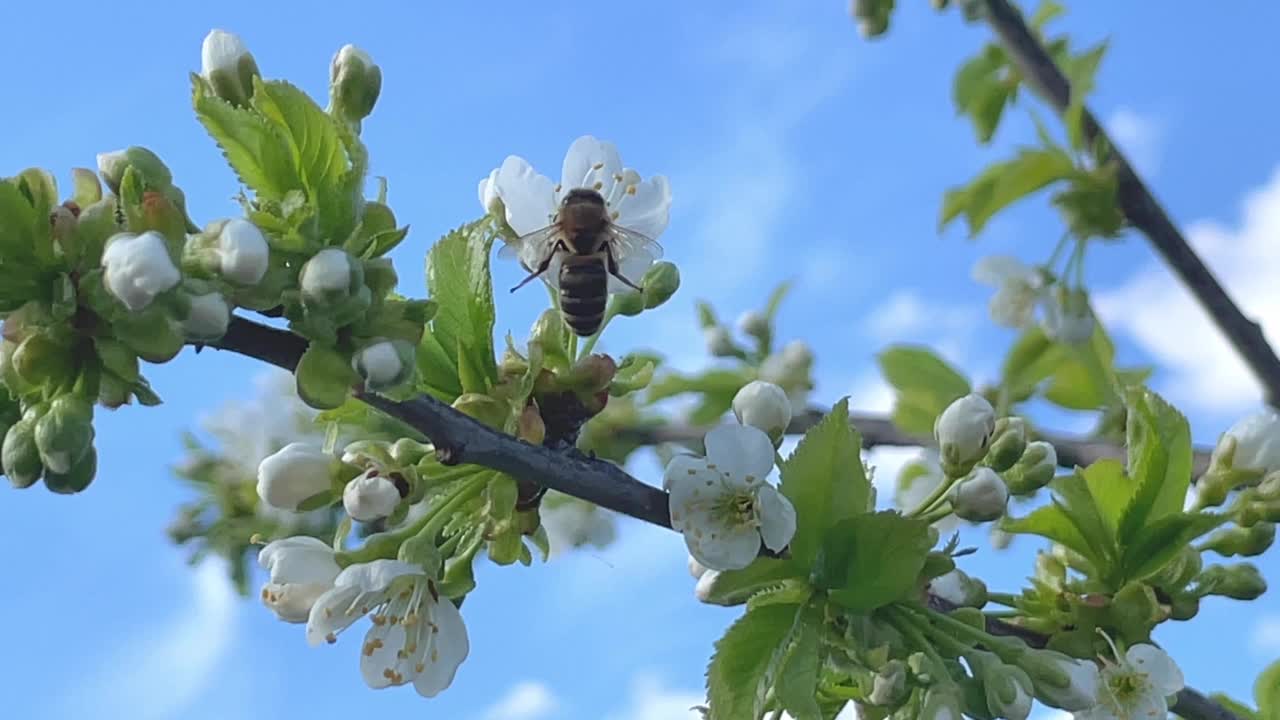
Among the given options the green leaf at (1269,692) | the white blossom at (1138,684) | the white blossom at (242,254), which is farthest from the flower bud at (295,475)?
the green leaf at (1269,692)

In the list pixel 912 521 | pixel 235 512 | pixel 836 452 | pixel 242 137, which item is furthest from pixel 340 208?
pixel 235 512

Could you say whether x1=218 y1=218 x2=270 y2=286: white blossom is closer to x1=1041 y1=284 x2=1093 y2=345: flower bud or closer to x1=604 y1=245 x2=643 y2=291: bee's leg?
x1=604 y1=245 x2=643 y2=291: bee's leg

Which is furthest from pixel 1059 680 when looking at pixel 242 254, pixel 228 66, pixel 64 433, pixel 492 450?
pixel 228 66

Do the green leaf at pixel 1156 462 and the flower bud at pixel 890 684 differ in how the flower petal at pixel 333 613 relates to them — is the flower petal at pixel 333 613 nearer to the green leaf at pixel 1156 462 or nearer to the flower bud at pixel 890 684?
the flower bud at pixel 890 684

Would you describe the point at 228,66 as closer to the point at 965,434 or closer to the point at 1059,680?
the point at 965,434

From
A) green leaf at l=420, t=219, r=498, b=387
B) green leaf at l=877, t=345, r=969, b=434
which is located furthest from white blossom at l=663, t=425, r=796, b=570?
green leaf at l=877, t=345, r=969, b=434

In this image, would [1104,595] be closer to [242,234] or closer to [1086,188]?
[242,234]
